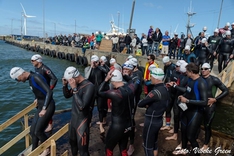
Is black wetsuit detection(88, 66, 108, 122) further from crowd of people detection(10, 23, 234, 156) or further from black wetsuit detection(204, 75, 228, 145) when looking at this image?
black wetsuit detection(204, 75, 228, 145)

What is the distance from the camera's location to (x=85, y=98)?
3.49 metres

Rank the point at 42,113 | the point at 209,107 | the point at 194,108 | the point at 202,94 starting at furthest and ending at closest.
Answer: the point at 209,107, the point at 42,113, the point at 194,108, the point at 202,94

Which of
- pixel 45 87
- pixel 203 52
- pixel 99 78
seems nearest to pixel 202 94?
pixel 99 78

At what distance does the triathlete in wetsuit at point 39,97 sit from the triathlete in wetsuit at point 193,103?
117 inches


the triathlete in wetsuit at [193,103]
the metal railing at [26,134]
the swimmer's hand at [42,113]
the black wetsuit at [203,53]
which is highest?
the black wetsuit at [203,53]

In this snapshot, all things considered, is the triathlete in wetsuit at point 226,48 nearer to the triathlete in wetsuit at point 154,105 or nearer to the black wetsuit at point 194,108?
the black wetsuit at point 194,108

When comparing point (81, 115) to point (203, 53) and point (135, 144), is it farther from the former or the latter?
point (203, 53)

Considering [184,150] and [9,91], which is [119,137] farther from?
[9,91]

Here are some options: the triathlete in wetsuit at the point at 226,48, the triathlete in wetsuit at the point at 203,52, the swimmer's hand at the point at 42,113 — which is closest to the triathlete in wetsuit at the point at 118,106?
the swimmer's hand at the point at 42,113

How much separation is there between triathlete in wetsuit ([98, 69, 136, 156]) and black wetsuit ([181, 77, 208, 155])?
1.29 meters

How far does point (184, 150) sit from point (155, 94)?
76.0 inches

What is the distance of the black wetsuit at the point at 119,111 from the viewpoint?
11.5 ft

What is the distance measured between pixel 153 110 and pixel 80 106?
4.65 ft

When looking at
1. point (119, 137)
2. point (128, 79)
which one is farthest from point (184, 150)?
point (128, 79)
